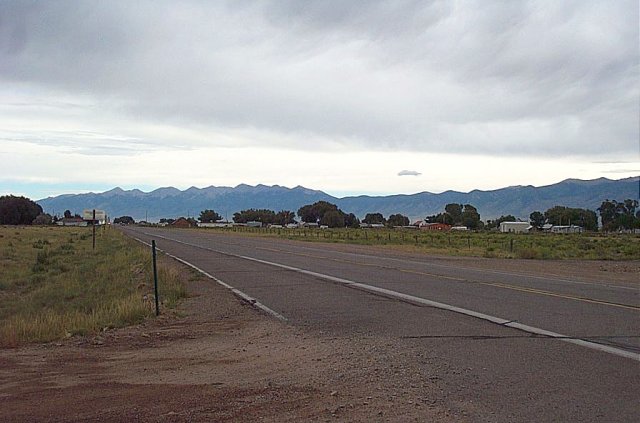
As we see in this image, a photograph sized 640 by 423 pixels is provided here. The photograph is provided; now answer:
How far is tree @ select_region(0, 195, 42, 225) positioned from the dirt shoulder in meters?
190

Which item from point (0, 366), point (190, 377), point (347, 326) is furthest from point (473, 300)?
point (0, 366)

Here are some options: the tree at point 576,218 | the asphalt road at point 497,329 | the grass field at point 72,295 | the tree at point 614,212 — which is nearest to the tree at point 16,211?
the tree at point 576,218

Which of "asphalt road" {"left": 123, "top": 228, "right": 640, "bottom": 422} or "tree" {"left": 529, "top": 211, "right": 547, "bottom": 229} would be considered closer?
"asphalt road" {"left": 123, "top": 228, "right": 640, "bottom": 422}

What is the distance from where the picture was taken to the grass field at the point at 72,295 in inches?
513

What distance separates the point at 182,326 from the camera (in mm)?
13445

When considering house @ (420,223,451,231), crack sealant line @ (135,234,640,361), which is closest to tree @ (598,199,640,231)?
house @ (420,223,451,231)

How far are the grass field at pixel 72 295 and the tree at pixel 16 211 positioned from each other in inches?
6090

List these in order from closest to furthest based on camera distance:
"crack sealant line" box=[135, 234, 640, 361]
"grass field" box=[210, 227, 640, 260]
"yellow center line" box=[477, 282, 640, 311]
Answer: "crack sealant line" box=[135, 234, 640, 361] < "yellow center line" box=[477, 282, 640, 311] < "grass field" box=[210, 227, 640, 260]

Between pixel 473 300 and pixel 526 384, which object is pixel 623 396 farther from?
pixel 473 300

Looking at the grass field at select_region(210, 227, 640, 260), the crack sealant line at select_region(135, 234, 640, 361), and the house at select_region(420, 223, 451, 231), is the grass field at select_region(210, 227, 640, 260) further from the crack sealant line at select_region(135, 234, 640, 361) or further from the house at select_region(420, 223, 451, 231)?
the house at select_region(420, 223, 451, 231)

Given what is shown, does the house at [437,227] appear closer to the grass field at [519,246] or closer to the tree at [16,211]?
the grass field at [519,246]

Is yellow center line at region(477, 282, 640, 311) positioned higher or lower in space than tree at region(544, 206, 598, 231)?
lower

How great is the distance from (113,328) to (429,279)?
10.9 meters

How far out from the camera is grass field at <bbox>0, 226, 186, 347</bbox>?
42.8ft
